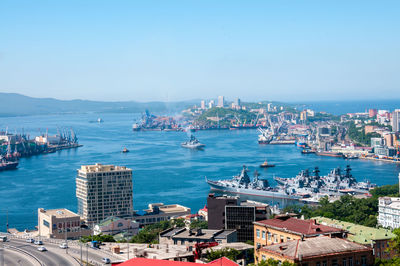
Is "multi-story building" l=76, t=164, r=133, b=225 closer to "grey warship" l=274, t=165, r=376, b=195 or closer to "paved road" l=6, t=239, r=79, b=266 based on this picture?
"grey warship" l=274, t=165, r=376, b=195

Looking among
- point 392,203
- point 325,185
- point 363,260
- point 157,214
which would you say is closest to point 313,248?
point 363,260

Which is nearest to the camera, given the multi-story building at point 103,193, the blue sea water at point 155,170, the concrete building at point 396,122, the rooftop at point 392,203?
the rooftop at point 392,203

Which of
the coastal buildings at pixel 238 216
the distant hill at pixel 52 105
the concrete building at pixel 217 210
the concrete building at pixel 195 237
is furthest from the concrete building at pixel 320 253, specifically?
the distant hill at pixel 52 105

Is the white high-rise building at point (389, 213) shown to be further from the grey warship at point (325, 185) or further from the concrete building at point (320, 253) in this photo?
the concrete building at point (320, 253)

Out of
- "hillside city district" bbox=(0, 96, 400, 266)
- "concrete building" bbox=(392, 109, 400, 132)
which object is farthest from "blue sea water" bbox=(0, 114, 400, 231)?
"concrete building" bbox=(392, 109, 400, 132)

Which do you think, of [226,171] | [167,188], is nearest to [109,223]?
[167,188]

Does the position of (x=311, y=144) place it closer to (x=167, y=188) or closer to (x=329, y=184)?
(x=329, y=184)
